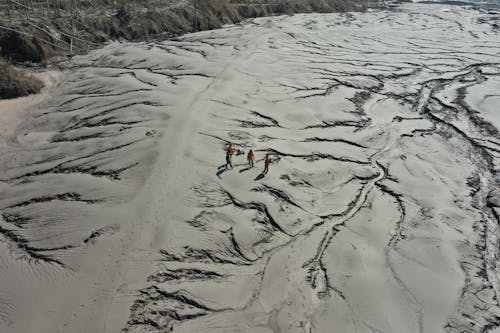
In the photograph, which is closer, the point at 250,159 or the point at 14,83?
the point at 250,159

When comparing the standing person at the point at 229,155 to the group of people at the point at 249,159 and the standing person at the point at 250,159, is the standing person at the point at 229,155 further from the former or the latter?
the standing person at the point at 250,159

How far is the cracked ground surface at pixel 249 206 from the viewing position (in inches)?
249

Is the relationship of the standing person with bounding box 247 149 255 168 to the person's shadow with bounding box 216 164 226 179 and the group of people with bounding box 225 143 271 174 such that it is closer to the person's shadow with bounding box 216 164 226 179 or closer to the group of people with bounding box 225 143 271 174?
the group of people with bounding box 225 143 271 174

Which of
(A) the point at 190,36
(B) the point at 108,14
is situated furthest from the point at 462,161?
(B) the point at 108,14

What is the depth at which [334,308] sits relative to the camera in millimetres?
6492

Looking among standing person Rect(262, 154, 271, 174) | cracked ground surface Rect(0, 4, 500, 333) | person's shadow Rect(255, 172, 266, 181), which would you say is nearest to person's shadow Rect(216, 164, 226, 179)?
cracked ground surface Rect(0, 4, 500, 333)

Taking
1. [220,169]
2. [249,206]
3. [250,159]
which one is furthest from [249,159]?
[249,206]

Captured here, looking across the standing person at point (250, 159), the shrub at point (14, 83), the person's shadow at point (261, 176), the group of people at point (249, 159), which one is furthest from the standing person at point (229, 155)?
the shrub at point (14, 83)

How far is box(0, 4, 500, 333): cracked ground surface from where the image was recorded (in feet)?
20.8

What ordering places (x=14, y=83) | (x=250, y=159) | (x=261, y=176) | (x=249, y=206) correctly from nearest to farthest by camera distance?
(x=249, y=206) → (x=261, y=176) → (x=250, y=159) → (x=14, y=83)

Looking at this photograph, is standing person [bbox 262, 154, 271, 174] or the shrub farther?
the shrub

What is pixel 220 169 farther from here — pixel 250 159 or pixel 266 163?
pixel 266 163

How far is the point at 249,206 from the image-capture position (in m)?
8.16

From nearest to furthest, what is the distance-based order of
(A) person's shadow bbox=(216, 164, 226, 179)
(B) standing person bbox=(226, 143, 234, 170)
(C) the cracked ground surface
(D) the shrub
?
1. (C) the cracked ground surface
2. (A) person's shadow bbox=(216, 164, 226, 179)
3. (B) standing person bbox=(226, 143, 234, 170)
4. (D) the shrub
